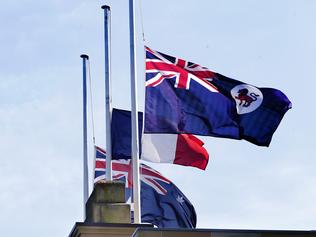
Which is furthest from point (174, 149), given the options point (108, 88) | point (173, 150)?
point (108, 88)

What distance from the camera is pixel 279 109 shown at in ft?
79.4

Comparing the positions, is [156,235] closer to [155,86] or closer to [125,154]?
[155,86]

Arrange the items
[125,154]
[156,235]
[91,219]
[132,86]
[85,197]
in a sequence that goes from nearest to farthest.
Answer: [156,235], [91,219], [132,86], [125,154], [85,197]

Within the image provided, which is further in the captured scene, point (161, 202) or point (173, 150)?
point (161, 202)

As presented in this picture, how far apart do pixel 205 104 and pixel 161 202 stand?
5156mm

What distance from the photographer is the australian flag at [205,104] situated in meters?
24.0

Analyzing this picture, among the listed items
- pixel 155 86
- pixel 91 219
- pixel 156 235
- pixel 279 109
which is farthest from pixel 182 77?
pixel 156 235

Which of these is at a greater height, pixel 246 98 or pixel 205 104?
pixel 246 98

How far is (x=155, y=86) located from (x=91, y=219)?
12.4ft

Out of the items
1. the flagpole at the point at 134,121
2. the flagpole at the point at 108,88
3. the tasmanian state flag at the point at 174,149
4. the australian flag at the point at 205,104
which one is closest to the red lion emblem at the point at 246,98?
the australian flag at the point at 205,104

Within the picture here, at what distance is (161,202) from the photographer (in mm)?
28594

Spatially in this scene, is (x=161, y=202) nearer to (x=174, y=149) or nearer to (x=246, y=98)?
(x=174, y=149)

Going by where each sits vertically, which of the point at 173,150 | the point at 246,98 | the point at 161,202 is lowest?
the point at 161,202

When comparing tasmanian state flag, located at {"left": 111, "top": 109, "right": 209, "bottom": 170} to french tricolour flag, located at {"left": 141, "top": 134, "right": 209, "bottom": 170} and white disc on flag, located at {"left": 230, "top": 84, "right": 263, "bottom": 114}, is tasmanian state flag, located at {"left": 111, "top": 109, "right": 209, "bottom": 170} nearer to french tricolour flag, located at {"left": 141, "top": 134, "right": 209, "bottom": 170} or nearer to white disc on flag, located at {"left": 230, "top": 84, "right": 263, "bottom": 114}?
french tricolour flag, located at {"left": 141, "top": 134, "right": 209, "bottom": 170}
